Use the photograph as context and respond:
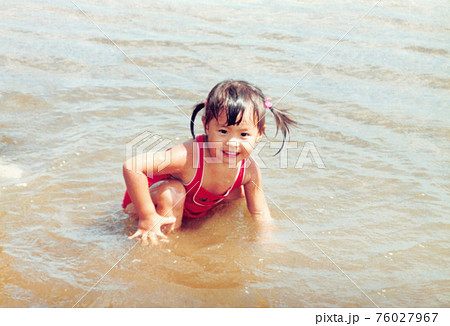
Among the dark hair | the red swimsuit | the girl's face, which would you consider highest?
the dark hair

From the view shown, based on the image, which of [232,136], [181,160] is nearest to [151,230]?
[181,160]

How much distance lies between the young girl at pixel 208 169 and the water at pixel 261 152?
0.46 ft

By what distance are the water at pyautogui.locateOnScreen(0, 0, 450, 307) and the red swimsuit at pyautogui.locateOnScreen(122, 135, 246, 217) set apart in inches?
4.4

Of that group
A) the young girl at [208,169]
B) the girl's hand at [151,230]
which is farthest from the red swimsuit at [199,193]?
→ the girl's hand at [151,230]

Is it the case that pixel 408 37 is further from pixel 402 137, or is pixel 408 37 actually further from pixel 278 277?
pixel 278 277

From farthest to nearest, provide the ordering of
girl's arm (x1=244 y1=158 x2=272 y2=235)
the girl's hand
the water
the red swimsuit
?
girl's arm (x1=244 y1=158 x2=272 y2=235)
the red swimsuit
the girl's hand
the water

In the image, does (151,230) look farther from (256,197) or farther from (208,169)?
(256,197)

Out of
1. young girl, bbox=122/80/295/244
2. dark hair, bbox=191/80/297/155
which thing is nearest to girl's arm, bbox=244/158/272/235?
young girl, bbox=122/80/295/244

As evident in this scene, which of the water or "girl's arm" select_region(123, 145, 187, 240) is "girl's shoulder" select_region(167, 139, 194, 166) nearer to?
"girl's arm" select_region(123, 145, 187, 240)

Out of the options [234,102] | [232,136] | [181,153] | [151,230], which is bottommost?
[151,230]

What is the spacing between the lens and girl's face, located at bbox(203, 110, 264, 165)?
3.02 m

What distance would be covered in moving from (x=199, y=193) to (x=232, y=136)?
1.76 ft

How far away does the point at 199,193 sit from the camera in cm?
339
